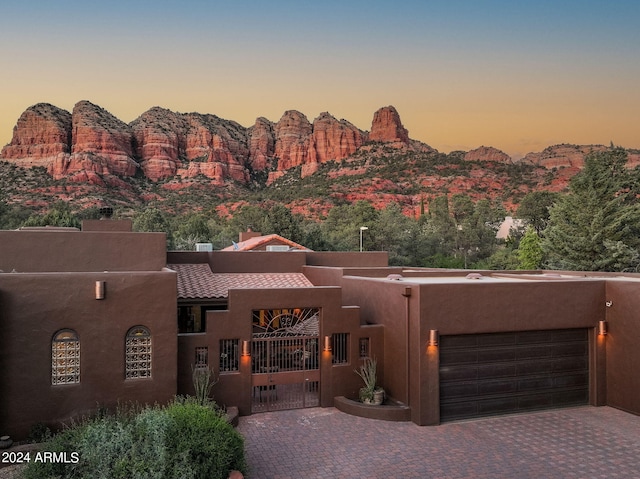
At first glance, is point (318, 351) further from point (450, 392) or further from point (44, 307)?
point (44, 307)

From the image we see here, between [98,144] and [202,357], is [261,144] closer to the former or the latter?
[98,144]

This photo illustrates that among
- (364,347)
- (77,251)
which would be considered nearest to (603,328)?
(364,347)

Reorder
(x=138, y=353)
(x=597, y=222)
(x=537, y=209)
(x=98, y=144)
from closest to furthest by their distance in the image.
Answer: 1. (x=138, y=353)
2. (x=597, y=222)
3. (x=537, y=209)
4. (x=98, y=144)

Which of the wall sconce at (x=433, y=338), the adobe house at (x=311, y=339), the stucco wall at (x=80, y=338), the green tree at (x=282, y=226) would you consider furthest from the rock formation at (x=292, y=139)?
the stucco wall at (x=80, y=338)

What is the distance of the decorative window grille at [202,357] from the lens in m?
11.6

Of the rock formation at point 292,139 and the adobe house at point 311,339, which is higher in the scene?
the rock formation at point 292,139

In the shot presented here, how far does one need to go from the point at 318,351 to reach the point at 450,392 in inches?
135

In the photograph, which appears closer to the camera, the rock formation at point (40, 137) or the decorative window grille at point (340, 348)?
the decorative window grille at point (340, 348)

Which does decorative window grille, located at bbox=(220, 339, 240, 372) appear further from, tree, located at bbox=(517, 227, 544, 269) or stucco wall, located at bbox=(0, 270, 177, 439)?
tree, located at bbox=(517, 227, 544, 269)

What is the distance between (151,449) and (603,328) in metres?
11.6

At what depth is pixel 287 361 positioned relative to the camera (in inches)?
485

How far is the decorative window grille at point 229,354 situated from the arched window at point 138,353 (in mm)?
1961

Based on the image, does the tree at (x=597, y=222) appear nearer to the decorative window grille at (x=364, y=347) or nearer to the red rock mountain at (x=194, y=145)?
the decorative window grille at (x=364, y=347)

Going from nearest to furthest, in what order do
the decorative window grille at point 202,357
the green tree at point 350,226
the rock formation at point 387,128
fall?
the decorative window grille at point 202,357 < the green tree at point 350,226 < the rock formation at point 387,128
